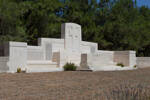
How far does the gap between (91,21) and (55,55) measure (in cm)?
1098

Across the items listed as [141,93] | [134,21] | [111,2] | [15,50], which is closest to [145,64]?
[134,21]

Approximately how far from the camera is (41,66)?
672 inches

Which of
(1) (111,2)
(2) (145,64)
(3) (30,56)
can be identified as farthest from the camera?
(1) (111,2)

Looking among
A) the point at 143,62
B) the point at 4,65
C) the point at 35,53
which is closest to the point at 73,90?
the point at 4,65

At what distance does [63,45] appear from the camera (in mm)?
19953

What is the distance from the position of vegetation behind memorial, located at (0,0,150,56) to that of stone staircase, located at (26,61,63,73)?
476cm

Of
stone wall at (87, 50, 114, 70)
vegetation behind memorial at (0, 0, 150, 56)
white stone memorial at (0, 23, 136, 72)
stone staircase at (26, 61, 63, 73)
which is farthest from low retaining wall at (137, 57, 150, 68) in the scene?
stone staircase at (26, 61, 63, 73)

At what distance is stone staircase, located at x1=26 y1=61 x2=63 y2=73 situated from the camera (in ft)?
50.7

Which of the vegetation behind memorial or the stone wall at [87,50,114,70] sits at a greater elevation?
the vegetation behind memorial

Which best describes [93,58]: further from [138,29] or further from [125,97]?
[125,97]

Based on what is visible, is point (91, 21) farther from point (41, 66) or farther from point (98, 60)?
point (41, 66)

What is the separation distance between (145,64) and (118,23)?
6289mm

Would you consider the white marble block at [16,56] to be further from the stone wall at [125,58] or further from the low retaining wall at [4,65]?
the stone wall at [125,58]

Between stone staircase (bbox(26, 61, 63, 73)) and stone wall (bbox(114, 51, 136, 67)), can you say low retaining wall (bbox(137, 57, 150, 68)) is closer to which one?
stone wall (bbox(114, 51, 136, 67))
